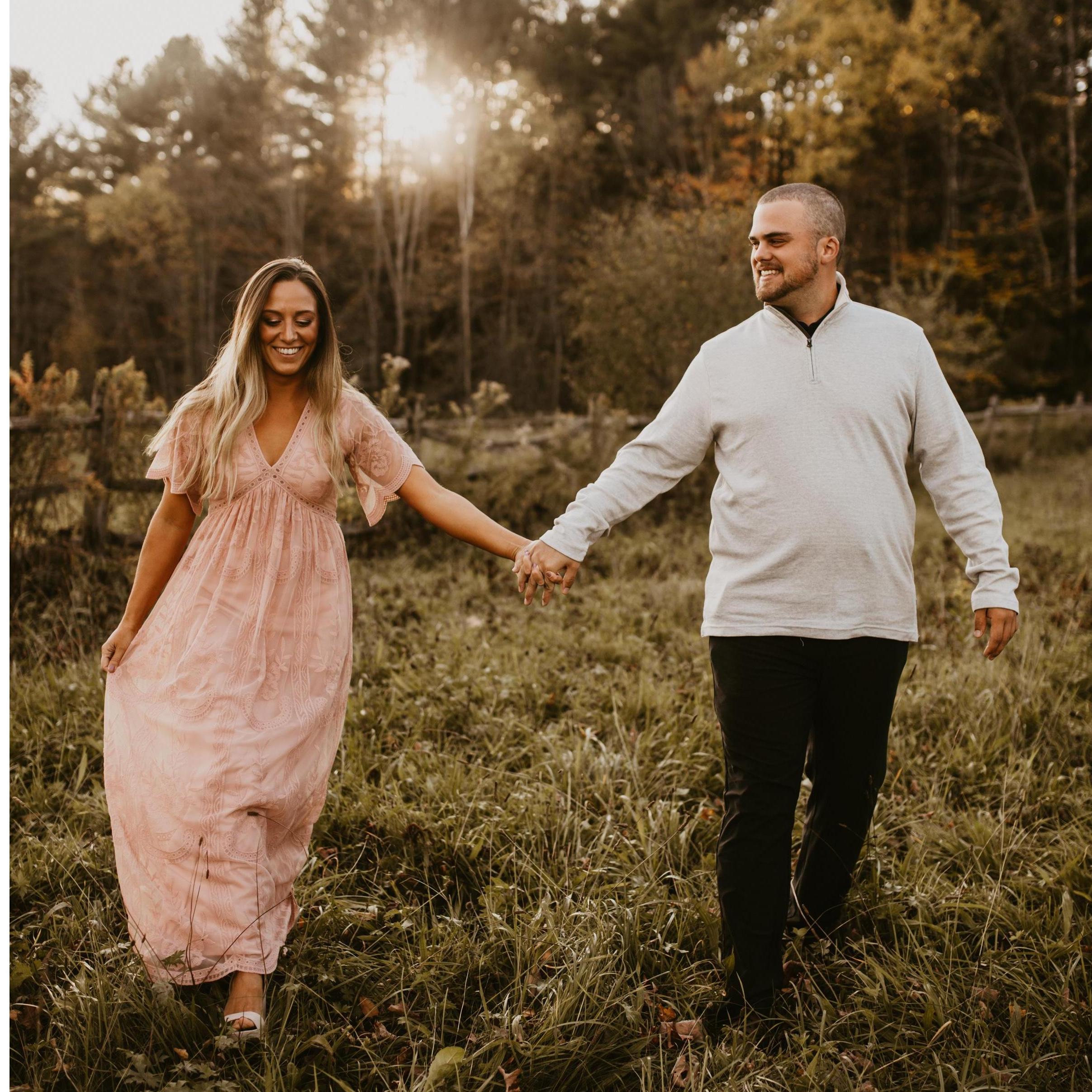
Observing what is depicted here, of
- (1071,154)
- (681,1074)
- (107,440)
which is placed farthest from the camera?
(1071,154)

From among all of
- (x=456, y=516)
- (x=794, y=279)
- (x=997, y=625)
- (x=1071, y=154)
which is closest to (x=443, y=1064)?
(x=456, y=516)

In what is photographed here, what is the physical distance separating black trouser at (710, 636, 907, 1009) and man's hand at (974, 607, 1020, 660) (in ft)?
0.79

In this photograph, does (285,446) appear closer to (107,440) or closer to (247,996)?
(247,996)

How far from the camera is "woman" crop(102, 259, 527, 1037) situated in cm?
254

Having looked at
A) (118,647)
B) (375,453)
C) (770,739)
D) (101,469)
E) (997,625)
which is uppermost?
(101,469)

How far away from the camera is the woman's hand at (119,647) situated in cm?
281

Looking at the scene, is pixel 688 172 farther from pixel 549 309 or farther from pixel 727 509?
pixel 727 509

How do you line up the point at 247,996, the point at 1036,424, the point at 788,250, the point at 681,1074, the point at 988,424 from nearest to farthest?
the point at 681,1074
the point at 247,996
the point at 788,250
the point at 988,424
the point at 1036,424

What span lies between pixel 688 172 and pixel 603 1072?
94.3ft

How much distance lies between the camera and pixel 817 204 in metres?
2.63

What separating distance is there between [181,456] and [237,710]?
2.58 feet

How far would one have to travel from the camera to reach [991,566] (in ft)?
8.76

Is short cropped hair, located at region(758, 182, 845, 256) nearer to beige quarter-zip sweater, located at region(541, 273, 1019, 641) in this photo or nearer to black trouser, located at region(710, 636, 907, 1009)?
beige quarter-zip sweater, located at region(541, 273, 1019, 641)

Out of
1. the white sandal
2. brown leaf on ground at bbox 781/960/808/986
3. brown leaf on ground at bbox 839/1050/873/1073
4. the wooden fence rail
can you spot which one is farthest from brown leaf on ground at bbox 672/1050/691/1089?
the wooden fence rail
